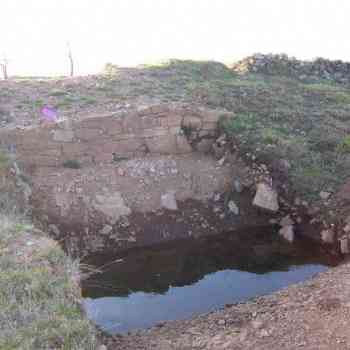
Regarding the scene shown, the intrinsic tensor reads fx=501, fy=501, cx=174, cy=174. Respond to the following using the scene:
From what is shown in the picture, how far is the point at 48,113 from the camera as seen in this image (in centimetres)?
852

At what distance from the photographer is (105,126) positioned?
8344 millimetres

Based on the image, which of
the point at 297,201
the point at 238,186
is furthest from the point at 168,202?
the point at 297,201

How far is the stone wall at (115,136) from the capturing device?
26.6ft

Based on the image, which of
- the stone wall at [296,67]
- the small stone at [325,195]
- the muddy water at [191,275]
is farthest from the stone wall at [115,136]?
the stone wall at [296,67]

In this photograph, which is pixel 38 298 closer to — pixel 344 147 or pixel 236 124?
pixel 236 124

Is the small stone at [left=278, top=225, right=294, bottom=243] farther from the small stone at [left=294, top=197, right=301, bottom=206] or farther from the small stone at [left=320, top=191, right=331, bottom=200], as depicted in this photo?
the small stone at [left=320, top=191, right=331, bottom=200]

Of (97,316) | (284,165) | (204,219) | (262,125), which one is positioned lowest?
(97,316)

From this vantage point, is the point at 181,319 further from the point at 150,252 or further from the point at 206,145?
the point at 206,145

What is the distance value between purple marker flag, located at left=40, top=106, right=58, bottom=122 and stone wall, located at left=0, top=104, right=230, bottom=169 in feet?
0.81

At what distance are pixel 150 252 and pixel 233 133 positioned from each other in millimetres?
2584

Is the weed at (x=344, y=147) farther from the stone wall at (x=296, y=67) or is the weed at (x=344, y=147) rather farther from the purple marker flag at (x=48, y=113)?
the purple marker flag at (x=48, y=113)

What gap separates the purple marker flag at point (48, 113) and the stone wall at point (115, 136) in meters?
0.25

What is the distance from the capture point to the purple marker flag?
328 inches

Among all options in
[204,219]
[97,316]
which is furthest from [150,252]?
[97,316]
